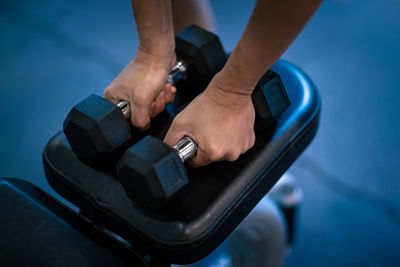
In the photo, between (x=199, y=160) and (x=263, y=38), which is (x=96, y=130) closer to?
(x=199, y=160)

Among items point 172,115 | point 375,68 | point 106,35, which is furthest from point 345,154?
point 106,35

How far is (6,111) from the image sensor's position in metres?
1.50

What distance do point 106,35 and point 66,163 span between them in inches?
50.8

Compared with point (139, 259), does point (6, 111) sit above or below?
below

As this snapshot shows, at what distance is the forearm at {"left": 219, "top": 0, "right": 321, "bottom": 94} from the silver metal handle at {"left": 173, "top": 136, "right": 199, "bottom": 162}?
0.30 ft

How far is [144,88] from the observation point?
0.62 meters

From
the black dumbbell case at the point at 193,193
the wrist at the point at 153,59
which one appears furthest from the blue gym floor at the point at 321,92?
the wrist at the point at 153,59

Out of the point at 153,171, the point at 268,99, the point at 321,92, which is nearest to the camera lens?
the point at 153,171

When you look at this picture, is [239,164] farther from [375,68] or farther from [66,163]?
[375,68]

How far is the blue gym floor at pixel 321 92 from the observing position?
3.92ft

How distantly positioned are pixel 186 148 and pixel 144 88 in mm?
128

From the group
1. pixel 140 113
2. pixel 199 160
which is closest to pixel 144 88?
pixel 140 113

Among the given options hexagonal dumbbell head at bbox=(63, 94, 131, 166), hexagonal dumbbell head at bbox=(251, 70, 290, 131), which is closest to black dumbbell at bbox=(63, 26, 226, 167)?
hexagonal dumbbell head at bbox=(63, 94, 131, 166)

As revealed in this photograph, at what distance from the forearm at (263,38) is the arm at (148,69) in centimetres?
12
